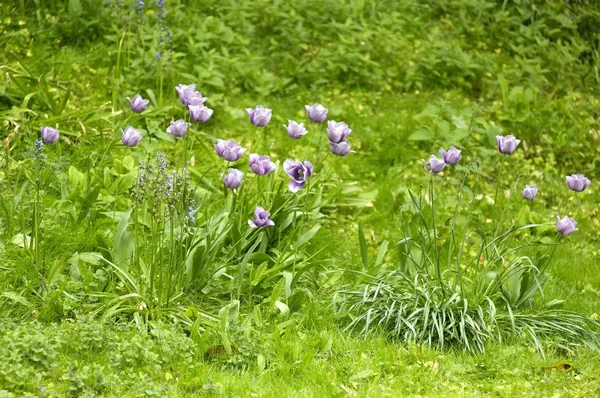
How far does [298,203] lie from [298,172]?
2.60 ft

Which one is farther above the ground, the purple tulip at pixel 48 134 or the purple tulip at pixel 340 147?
the purple tulip at pixel 48 134

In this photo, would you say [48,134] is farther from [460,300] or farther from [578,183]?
[578,183]

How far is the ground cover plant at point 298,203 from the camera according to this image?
3.89 meters

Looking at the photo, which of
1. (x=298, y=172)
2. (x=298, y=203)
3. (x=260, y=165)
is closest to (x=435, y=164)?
(x=298, y=172)

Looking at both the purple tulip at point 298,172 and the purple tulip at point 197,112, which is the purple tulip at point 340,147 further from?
the purple tulip at point 197,112

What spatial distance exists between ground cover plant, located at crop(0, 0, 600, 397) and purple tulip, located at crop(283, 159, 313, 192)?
0.04 ft

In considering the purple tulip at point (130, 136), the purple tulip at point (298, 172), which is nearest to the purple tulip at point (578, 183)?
the purple tulip at point (298, 172)

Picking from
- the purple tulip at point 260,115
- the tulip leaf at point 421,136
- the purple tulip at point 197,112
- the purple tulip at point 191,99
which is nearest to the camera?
the purple tulip at point 197,112

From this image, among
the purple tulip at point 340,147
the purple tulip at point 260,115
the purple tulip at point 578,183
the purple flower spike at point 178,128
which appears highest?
the purple flower spike at point 178,128

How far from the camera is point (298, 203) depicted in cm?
507

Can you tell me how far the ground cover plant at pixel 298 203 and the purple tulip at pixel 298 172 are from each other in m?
0.01

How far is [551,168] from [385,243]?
2187 mm

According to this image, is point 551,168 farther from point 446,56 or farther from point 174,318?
point 174,318

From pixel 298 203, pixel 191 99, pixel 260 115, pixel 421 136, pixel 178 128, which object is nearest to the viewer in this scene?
pixel 178 128
